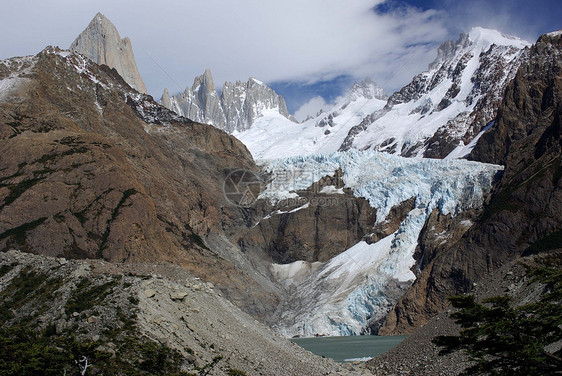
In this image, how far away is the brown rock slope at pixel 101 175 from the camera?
90812 millimetres

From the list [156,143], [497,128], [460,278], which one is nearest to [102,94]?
[156,143]

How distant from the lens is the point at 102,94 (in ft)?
492

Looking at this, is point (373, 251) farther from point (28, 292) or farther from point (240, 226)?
point (28, 292)

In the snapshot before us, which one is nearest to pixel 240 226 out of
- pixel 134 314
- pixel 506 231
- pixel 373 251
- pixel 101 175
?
pixel 373 251

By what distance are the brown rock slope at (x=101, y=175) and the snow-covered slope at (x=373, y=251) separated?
13.0 m

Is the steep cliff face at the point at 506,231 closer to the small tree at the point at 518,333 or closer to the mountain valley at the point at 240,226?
the mountain valley at the point at 240,226

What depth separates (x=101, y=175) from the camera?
336 ft

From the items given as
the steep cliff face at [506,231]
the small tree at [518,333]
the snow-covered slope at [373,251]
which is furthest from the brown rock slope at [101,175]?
the small tree at [518,333]

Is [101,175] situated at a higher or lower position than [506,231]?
higher

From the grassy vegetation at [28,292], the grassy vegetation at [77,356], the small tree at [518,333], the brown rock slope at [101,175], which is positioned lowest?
the small tree at [518,333]

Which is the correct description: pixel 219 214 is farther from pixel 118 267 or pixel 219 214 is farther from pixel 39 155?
pixel 118 267

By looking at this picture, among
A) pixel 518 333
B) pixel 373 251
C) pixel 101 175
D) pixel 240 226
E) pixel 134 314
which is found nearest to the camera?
pixel 518 333

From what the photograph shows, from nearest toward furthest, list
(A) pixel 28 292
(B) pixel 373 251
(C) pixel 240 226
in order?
(A) pixel 28 292 → (B) pixel 373 251 → (C) pixel 240 226

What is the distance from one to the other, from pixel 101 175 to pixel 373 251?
71.5 m
